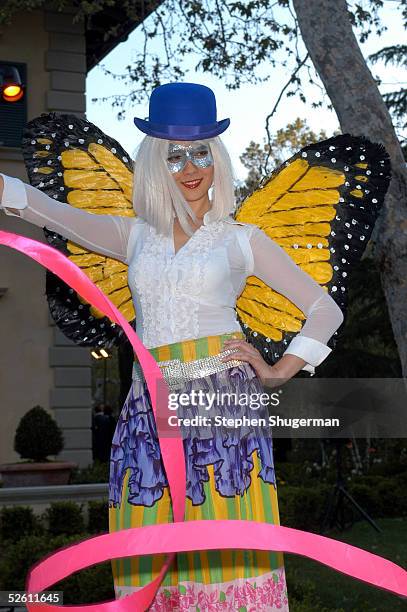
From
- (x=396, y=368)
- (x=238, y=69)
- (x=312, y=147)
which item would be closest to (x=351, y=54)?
(x=312, y=147)

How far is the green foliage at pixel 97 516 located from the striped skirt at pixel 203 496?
6.68 metres

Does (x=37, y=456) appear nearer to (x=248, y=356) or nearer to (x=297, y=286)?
(x=297, y=286)

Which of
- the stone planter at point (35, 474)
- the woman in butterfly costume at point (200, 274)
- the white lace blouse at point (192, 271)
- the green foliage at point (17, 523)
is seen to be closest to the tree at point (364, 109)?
the woman in butterfly costume at point (200, 274)

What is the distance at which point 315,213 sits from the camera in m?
3.79

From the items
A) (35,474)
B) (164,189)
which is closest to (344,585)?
(35,474)

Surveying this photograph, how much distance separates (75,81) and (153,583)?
40.7ft

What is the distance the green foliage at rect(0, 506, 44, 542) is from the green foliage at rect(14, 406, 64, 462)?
2.18 meters

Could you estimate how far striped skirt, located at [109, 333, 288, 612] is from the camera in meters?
3.12

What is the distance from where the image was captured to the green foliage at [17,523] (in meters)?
9.38

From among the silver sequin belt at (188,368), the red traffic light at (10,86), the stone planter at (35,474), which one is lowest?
the silver sequin belt at (188,368)

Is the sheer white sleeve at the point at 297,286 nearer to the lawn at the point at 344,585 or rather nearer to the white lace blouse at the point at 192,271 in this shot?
the white lace blouse at the point at 192,271

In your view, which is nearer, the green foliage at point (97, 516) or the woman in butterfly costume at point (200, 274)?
the woman in butterfly costume at point (200, 274)

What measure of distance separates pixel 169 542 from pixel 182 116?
143cm

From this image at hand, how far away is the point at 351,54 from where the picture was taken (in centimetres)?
568
